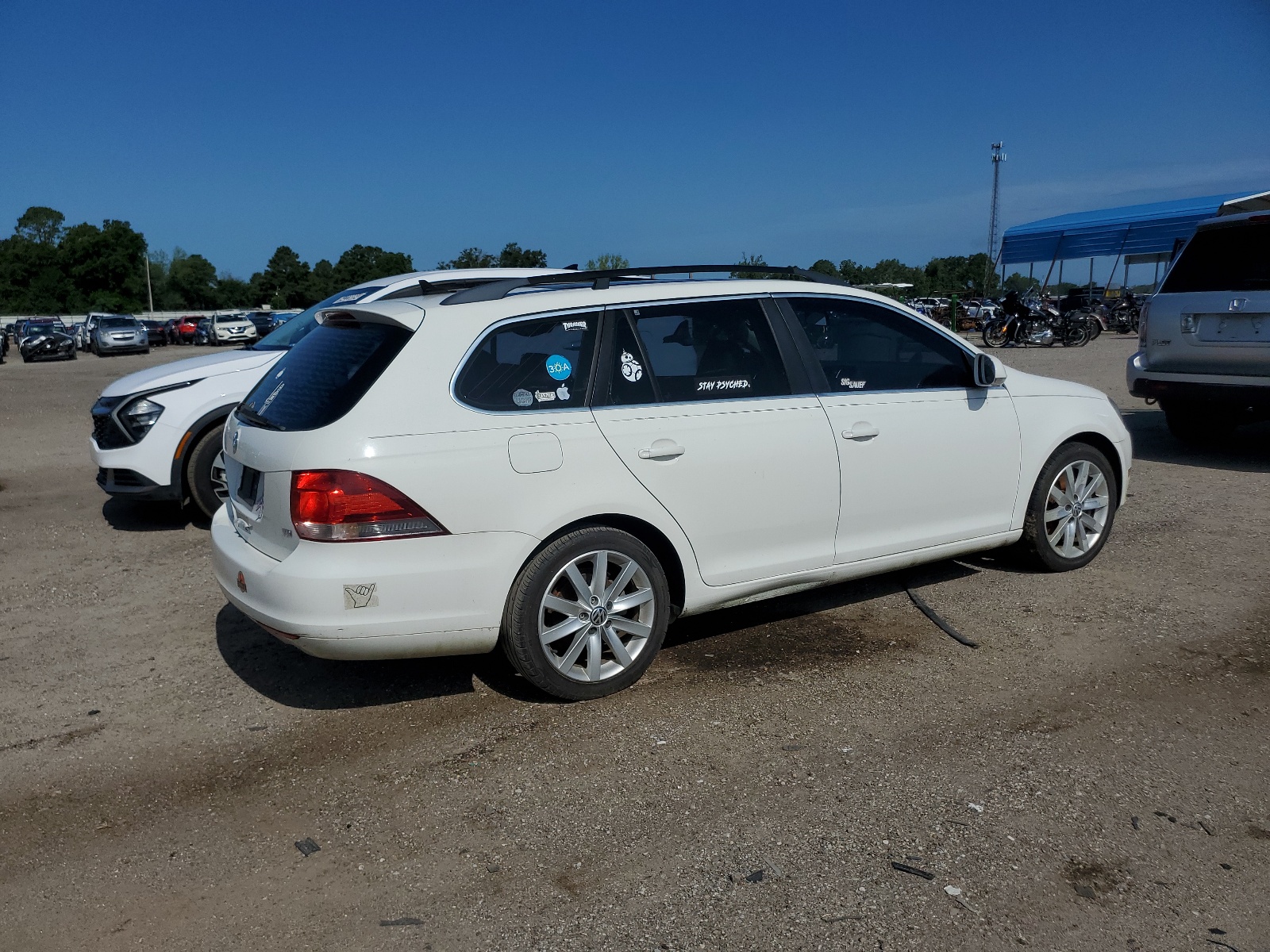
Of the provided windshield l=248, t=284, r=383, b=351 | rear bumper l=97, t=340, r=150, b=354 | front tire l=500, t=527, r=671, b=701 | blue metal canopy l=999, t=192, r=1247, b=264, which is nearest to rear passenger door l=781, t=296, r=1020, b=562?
front tire l=500, t=527, r=671, b=701

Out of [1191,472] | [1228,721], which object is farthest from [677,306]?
[1191,472]

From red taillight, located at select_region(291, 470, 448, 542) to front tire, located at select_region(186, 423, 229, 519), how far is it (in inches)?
154

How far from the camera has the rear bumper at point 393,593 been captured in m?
3.74

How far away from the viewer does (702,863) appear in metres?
3.10

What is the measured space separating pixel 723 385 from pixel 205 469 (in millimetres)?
4421

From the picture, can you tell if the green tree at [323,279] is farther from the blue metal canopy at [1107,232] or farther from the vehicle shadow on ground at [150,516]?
the vehicle shadow on ground at [150,516]

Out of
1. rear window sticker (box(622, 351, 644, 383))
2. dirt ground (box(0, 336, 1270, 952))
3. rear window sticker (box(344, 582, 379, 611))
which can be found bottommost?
dirt ground (box(0, 336, 1270, 952))

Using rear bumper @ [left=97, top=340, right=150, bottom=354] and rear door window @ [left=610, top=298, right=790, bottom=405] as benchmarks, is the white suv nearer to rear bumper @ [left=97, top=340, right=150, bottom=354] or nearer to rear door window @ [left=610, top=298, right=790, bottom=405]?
rear door window @ [left=610, top=298, right=790, bottom=405]

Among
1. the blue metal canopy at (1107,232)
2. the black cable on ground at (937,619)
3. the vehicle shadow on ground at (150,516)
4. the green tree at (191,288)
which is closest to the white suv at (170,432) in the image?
the vehicle shadow on ground at (150,516)

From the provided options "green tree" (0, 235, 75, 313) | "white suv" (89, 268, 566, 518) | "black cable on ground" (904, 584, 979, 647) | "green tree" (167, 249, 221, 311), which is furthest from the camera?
A: "green tree" (167, 249, 221, 311)

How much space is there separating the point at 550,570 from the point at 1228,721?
2.70 meters

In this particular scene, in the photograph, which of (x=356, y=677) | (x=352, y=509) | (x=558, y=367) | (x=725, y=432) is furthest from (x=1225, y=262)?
(x=352, y=509)

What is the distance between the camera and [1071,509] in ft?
18.9

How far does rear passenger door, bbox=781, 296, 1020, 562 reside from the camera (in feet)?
15.8
